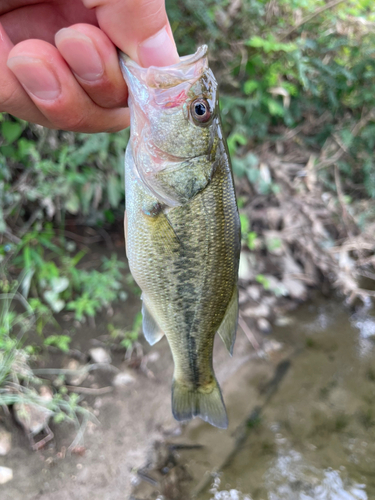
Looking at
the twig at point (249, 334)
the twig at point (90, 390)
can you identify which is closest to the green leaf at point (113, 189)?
the twig at point (90, 390)

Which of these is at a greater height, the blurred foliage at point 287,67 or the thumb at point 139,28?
the thumb at point 139,28

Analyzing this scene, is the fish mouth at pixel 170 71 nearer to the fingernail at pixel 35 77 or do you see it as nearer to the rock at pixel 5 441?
the fingernail at pixel 35 77

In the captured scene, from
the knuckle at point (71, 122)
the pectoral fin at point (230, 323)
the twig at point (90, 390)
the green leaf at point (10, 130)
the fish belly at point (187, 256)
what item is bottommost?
the twig at point (90, 390)

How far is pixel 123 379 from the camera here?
287 cm

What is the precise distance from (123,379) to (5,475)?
101 cm

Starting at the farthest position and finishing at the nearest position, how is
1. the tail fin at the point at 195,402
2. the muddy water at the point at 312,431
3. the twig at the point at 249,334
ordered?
the twig at the point at 249,334 < the muddy water at the point at 312,431 < the tail fin at the point at 195,402

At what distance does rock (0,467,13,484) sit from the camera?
7.08ft

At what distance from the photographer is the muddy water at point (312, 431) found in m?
2.58

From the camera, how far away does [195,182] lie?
4.49 feet

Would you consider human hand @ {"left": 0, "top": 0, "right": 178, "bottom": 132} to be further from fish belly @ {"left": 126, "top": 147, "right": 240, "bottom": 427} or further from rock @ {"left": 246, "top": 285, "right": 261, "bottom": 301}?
rock @ {"left": 246, "top": 285, "right": 261, "bottom": 301}

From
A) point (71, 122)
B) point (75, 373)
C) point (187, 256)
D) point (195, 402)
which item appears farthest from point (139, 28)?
point (75, 373)

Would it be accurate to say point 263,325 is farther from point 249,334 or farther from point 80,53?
point 80,53

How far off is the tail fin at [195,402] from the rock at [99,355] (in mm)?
1381

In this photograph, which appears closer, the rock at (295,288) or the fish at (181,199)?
the fish at (181,199)
